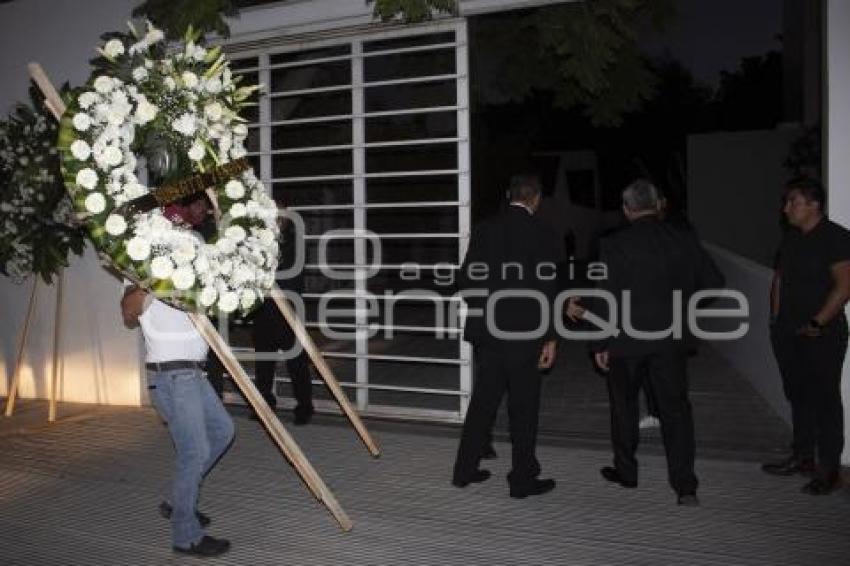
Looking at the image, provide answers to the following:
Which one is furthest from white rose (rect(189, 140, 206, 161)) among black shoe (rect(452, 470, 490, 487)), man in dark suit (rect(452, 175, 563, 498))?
black shoe (rect(452, 470, 490, 487))

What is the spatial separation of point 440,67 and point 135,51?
4362 mm

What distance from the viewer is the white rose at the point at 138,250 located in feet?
14.5

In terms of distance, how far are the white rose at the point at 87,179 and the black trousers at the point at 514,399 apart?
2721 mm

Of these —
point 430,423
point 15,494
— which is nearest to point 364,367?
point 430,423

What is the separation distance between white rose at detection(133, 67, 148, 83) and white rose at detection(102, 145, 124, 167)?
493mm

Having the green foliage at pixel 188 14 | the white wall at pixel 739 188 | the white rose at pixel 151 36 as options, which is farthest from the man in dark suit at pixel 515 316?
the white wall at pixel 739 188

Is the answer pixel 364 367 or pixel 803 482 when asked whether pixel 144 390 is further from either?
pixel 803 482

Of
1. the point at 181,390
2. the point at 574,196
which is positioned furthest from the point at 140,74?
the point at 574,196

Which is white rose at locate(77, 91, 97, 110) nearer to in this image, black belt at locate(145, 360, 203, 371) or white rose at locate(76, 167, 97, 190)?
white rose at locate(76, 167, 97, 190)

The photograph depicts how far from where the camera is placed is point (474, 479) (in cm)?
611

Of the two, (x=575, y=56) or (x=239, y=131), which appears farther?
(x=575, y=56)

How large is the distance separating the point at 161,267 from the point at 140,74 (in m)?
1.19

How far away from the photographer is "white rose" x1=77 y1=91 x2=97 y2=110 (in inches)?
183

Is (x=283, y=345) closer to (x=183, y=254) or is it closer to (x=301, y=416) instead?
(x=301, y=416)
